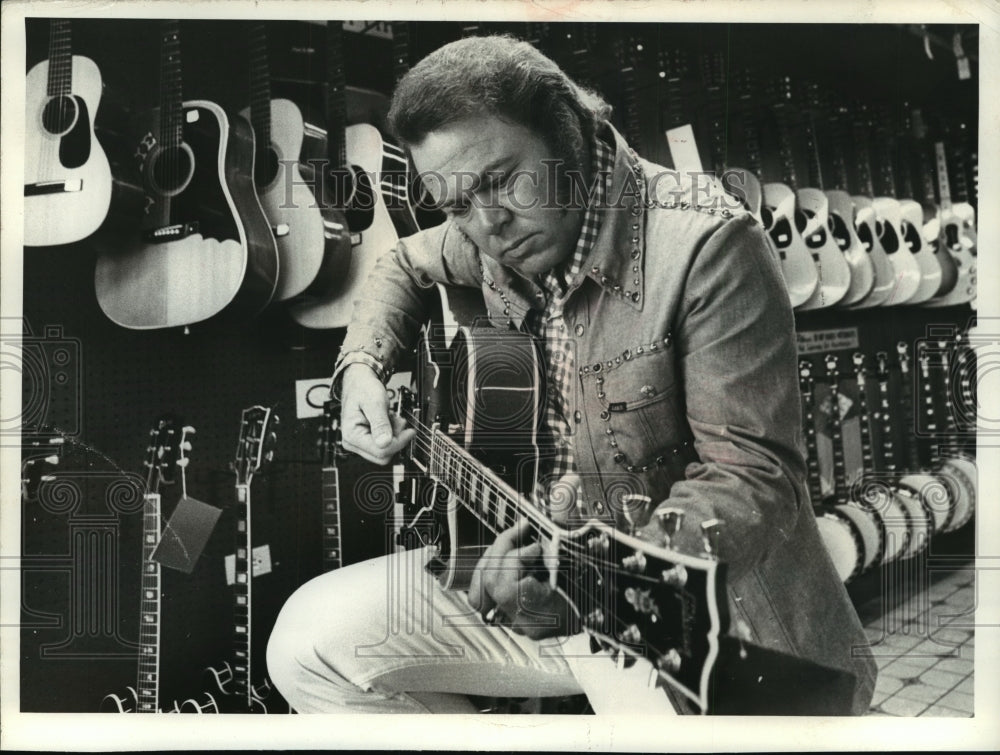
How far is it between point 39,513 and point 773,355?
6.31 ft

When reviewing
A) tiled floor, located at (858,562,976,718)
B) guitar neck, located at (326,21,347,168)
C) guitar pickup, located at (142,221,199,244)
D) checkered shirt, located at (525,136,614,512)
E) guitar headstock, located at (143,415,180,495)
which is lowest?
tiled floor, located at (858,562,976,718)

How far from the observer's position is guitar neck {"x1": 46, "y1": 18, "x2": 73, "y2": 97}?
2178 mm

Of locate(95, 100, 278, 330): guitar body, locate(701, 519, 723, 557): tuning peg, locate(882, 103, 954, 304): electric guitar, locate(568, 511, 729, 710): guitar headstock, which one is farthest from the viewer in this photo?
locate(882, 103, 954, 304): electric guitar

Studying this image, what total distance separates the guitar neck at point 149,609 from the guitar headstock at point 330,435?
1.46ft

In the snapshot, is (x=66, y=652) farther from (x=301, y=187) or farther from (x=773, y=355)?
(x=773, y=355)

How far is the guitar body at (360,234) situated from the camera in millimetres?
2129

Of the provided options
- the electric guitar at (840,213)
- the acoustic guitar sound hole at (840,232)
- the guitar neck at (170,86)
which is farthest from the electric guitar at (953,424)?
the guitar neck at (170,86)

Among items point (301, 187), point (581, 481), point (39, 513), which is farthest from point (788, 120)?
point (39, 513)

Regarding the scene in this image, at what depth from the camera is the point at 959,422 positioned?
2217 mm

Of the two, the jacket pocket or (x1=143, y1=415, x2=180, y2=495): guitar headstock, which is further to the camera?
(x1=143, y1=415, x2=180, y2=495): guitar headstock

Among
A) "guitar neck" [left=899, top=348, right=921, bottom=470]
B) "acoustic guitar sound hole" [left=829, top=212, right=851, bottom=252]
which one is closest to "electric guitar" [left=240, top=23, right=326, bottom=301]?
"acoustic guitar sound hole" [left=829, top=212, right=851, bottom=252]

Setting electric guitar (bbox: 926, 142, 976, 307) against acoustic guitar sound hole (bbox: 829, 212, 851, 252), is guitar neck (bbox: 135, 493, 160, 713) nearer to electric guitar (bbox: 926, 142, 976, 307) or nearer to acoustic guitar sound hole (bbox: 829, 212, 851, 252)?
acoustic guitar sound hole (bbox: 829, 212, 851, 252)

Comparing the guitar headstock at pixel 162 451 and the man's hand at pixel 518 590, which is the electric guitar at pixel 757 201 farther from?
the guitar headstock at pixel 162 451

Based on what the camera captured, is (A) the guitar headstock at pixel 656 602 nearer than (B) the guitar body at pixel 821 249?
Yes
